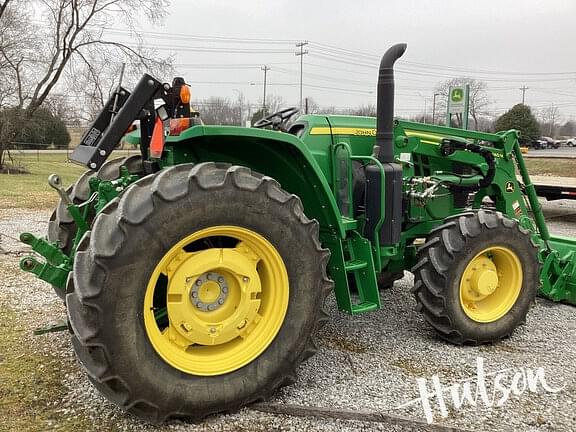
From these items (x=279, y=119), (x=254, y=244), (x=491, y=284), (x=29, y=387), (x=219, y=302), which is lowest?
(x=29, y=387)

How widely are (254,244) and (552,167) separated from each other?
22.6m

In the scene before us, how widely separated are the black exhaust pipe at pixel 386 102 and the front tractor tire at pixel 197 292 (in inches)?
48.0

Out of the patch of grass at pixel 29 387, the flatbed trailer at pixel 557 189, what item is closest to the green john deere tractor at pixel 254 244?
the patch of grass at pixel 29 387

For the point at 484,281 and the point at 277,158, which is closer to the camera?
the point at 277,158

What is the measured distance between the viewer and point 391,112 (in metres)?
4.05

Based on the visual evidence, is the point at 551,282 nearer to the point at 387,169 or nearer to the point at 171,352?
the point at 387,169

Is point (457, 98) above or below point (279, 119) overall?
above

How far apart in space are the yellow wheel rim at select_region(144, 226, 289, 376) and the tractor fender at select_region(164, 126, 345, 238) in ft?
2.08

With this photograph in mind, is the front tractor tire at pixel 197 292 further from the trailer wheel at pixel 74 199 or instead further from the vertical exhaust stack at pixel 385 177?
the trailer wheel at pixel 74 199

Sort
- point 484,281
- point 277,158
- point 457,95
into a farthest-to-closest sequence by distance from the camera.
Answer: point 457,95 → point 484,281 → point 277,158

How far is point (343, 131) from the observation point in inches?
175

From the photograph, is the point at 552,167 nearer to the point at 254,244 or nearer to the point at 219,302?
the point at 254,244

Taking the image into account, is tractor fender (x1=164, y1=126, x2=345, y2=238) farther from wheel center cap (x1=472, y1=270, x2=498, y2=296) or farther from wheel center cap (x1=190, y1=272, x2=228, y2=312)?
wheel center cap (x1=472, y1=270, x2=498, y2=296)

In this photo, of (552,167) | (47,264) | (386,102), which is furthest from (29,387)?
(552,167)
